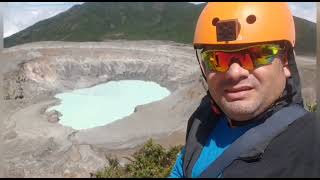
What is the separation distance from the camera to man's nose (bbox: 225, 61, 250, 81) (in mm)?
1921

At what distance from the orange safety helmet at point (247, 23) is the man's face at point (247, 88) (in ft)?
0.40

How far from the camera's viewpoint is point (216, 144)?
2.18 metres

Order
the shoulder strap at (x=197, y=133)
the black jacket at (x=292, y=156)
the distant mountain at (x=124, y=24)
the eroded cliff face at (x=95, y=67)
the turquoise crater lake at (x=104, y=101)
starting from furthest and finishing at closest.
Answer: the distant mountain at (x=124, y=24), the eroded cliff face at (x=95, y=67), the turquoise crater lake at (x=104, y=101), the shoulder strap at (x=197, y=133), the black jacket at (x=292, y=156)

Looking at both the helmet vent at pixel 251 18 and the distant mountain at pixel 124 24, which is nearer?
the helmet vent at pixel 251 18

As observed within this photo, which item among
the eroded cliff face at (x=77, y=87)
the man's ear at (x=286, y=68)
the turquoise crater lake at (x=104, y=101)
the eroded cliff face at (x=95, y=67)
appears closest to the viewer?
the man's ear at (x=286, y=68)

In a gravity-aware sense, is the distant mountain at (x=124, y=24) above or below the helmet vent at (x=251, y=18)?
below

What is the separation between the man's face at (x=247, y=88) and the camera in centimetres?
193

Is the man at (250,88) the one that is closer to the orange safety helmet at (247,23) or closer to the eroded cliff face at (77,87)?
the orange safety helmet at (247,23)

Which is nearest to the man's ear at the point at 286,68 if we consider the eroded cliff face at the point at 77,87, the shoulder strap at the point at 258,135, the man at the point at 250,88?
the man at the point at 250,88

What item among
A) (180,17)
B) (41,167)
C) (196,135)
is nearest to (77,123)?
(41,167)

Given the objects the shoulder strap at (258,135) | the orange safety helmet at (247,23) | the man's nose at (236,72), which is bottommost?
the shoulder strap at (258,135)

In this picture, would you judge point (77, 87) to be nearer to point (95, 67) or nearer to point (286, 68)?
point (95, 67)

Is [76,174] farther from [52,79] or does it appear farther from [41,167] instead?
[52,79]

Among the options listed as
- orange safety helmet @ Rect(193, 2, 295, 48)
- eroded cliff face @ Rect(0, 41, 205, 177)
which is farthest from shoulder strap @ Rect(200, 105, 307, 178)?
eroded cliff face @ Rect(0, 41, 205, 177)
